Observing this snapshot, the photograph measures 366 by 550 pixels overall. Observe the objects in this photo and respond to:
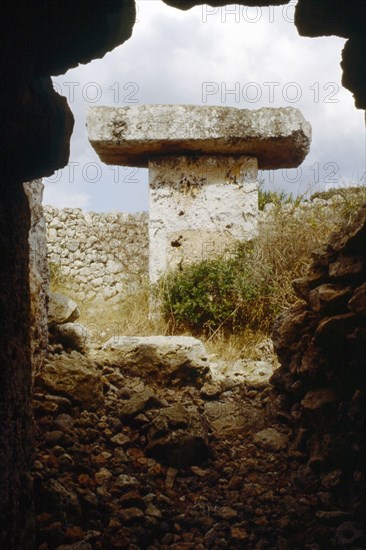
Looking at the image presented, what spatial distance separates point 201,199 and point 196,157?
1.61 ft

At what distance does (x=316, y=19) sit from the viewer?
165 centimetres

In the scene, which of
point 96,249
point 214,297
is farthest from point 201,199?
point 96,249

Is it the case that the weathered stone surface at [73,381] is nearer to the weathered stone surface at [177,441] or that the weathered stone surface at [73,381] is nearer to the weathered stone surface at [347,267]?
the weathered stone surface at [177,441]

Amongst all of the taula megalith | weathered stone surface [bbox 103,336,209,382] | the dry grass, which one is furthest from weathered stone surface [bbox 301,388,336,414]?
the taula megalith

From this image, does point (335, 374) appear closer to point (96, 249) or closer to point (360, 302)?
point (360, 302)

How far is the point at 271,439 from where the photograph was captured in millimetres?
2855

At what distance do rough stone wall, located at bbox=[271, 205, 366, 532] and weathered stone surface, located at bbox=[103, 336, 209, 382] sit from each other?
2.84 feet

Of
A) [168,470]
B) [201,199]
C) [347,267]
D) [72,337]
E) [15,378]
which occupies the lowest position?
[168,470]

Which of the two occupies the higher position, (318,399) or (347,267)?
(347,267)

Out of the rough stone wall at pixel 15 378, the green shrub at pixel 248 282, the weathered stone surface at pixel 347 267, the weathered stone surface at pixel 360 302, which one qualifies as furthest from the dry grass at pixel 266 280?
the rough stone wall at pixel 15 378

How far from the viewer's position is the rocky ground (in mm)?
2107

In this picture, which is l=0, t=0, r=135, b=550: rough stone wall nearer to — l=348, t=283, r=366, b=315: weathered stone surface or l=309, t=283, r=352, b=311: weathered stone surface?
l=348, t=283, r=366, b=315: weathered stone surface

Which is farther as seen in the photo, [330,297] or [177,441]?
[177,441]

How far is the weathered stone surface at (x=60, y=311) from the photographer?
11.7ft
